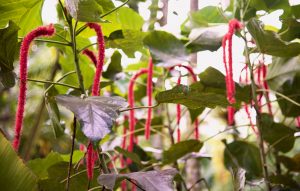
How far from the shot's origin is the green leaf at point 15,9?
0.79m

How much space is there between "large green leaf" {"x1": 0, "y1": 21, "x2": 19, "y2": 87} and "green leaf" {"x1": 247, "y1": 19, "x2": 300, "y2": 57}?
0.46m

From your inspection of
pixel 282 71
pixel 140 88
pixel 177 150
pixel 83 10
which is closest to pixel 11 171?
pixel 83 10

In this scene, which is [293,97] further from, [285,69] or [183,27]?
[183,27]

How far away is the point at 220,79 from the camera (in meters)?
1.00

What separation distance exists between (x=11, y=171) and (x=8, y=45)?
0.22m

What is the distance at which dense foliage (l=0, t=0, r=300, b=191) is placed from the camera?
0.61 meters

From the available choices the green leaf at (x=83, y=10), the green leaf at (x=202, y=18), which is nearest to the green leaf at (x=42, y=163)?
the green leaf at (x=83, y=10)

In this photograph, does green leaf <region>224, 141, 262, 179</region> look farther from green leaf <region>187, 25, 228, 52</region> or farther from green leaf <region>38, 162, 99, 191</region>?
green leaf <region>38, 162, 99, 191</region>

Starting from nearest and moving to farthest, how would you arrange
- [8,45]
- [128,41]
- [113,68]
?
[8,45] < [128,41] < [113,68]

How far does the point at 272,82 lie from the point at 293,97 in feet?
0.21

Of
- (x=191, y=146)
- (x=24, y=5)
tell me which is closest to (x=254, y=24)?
(x=191, y=146)

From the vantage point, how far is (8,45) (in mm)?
681

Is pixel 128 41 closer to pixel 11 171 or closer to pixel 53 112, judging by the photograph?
pixel 53 112

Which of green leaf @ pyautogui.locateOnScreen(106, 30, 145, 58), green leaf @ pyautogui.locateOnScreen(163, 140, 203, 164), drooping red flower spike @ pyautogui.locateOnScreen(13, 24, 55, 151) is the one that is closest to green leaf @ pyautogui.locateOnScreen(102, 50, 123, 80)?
green leaf @ pyautogui.locateOnScreen(106, 30, 145, 58)
